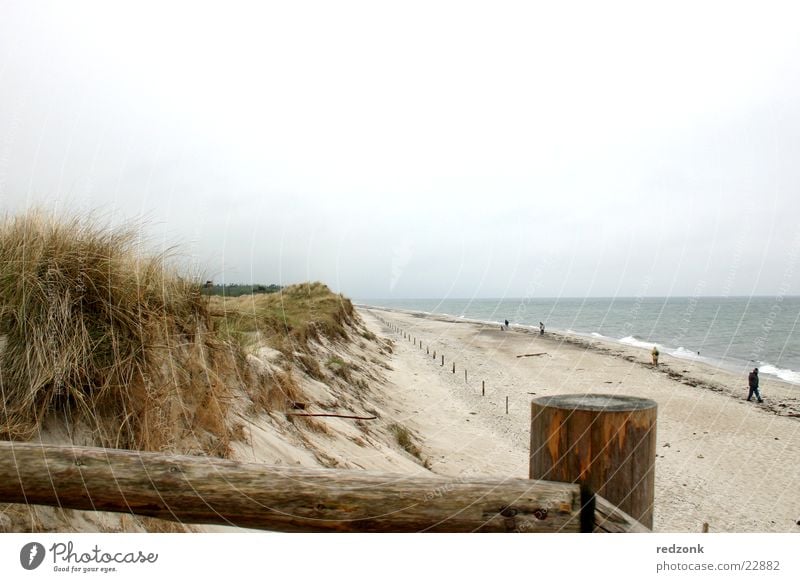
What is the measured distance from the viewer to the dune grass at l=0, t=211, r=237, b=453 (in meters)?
2.80

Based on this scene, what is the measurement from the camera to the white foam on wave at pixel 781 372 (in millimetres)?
26562

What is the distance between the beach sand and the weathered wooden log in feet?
17.6

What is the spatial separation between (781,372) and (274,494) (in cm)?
3567

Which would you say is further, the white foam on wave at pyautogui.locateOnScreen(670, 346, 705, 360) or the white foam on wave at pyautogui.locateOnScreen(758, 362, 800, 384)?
the white foam on wave at pyautogui.locateOnScreen(670, 346, 705, 360)

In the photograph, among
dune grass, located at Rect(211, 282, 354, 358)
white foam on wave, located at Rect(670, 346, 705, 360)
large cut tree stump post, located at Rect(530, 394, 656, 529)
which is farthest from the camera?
white foam on wave, located at Rect(670, 346, 705, 360)

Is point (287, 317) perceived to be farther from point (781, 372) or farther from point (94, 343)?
point (781, 372)

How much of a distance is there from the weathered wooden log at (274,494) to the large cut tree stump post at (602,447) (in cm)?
7

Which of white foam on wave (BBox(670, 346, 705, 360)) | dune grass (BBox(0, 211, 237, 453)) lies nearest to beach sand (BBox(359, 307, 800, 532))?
white foam on wave (BBox(670, 346, 705, 360))

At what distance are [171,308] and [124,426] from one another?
1.04 metres

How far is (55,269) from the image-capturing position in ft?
10.1

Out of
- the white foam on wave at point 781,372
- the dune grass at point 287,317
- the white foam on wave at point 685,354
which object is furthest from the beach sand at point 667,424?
the white foam on wave at point 685,354

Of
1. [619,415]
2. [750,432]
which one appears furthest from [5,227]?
[750,432]
